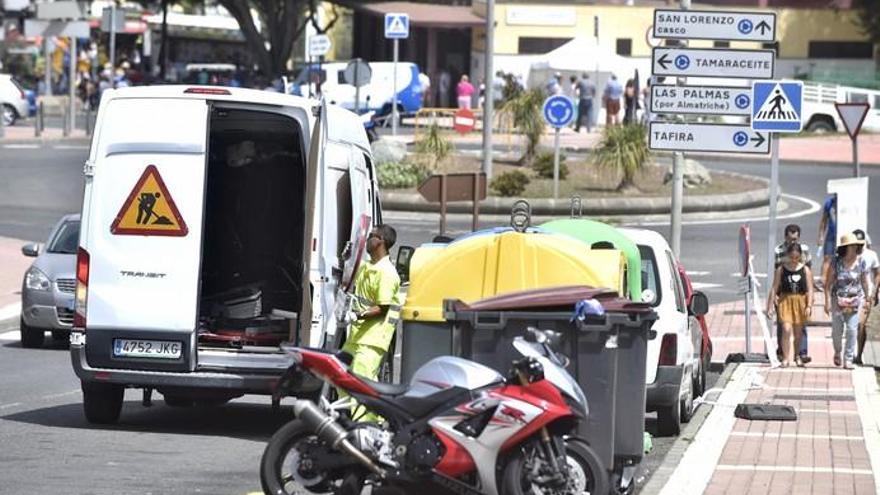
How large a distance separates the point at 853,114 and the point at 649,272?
828 cm

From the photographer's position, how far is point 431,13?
7394cm

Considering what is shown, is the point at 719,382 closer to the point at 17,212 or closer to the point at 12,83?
the point at 17,212

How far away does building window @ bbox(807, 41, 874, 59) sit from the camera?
70500 mm

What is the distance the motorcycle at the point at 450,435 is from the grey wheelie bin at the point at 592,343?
560 millimetres

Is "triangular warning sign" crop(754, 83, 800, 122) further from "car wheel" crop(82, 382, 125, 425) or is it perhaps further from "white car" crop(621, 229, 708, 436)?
"car wheel" crop(82, 382, 125, 425)

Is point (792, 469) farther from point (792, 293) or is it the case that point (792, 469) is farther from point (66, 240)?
point (66, 240)

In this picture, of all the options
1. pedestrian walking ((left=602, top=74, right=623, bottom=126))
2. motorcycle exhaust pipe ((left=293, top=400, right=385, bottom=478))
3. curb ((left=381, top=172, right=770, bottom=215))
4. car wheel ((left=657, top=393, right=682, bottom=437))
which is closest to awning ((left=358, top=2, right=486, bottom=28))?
A: pedestrian walking ((left=602, top=74, right=623, bottom=126))

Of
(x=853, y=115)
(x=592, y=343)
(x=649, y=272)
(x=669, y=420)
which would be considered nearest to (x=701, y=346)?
(x=649, y=272)

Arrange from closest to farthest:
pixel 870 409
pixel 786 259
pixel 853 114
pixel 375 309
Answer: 1. pixel 375 309
2. pixel 870 409
3. pixel 786 259
4. pixel 853 114

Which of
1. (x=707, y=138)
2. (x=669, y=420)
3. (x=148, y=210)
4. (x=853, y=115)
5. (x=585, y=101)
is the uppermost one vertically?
(x=585, y=101)

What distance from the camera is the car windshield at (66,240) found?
2142cm

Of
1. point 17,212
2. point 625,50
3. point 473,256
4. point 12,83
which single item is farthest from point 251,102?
point 625,50

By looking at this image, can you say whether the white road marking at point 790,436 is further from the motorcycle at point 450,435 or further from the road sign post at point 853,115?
the road sign post at point 853,115

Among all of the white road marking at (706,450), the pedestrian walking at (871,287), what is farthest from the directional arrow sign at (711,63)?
the white road marking at (706,450)
